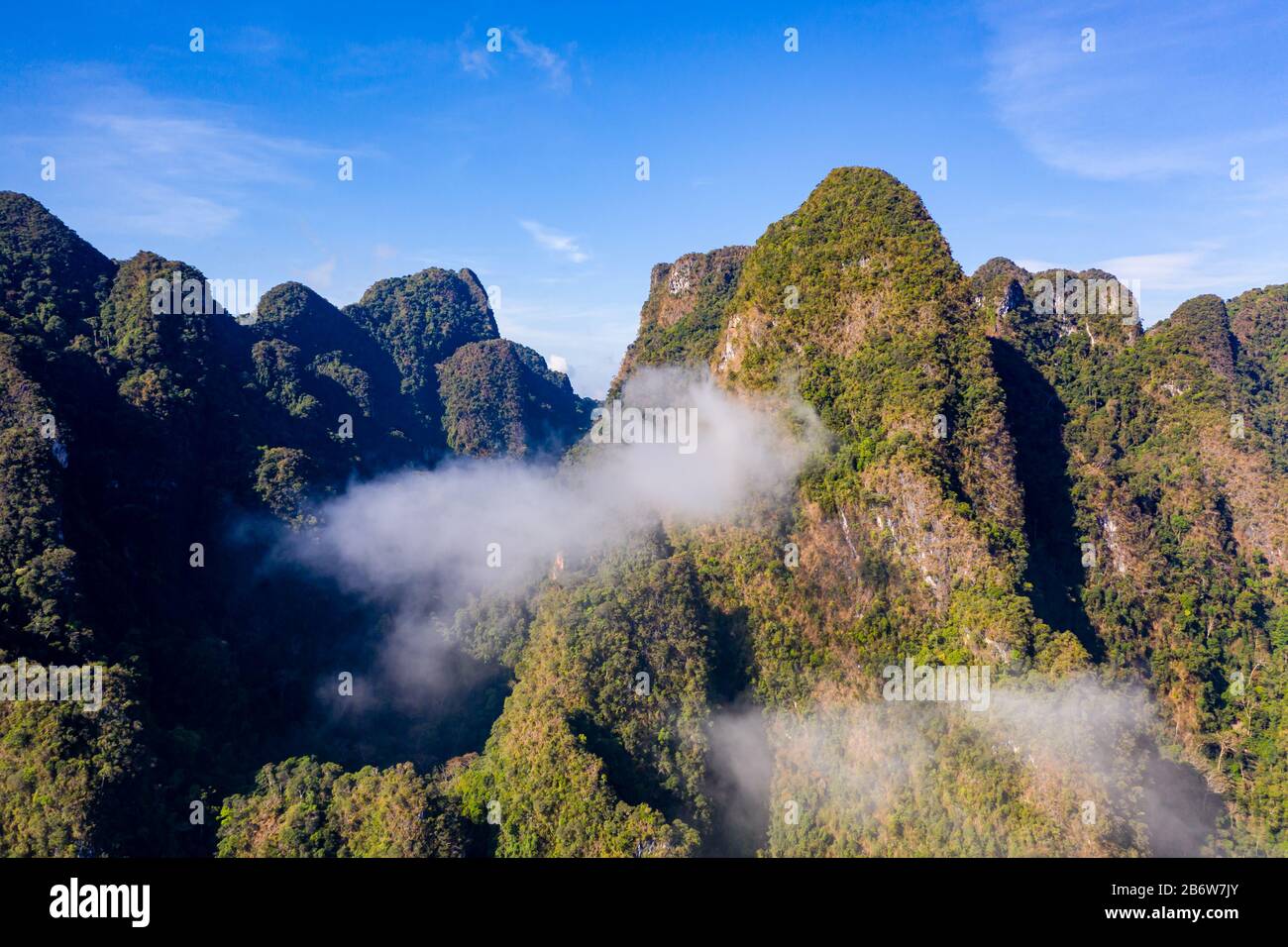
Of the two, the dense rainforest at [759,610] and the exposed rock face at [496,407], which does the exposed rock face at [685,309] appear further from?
the exposed rock face at [496,407]

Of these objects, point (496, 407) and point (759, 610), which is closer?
point (759, 610)

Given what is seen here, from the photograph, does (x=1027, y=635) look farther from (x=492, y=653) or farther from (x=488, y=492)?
(x=488, y=492)

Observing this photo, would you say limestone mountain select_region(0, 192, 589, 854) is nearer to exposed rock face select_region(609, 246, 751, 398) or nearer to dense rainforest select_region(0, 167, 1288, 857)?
dense rainforest select_region(0, 167, 1288, 857)

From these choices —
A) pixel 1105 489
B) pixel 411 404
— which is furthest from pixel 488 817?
pixel 411 404

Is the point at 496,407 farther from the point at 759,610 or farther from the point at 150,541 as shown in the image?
the point at 759,610

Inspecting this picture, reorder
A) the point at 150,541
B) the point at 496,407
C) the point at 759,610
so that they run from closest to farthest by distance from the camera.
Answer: the point at 759,610 → the point at 150,541 → the point at 496,407

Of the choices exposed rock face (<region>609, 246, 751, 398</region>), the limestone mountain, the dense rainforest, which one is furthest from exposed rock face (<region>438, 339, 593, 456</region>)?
the dense rainforest

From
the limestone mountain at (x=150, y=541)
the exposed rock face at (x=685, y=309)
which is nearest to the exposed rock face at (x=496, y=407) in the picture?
the limestone mountain at (x=150, y=541)

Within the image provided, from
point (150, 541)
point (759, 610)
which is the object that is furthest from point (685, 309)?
point (150, 541)

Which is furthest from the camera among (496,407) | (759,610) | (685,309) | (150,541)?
(496,407)
